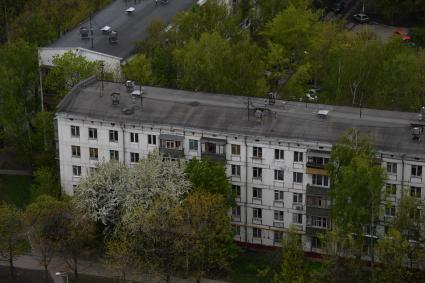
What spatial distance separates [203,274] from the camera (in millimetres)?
84375

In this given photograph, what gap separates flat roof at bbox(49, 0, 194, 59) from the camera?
116 meters

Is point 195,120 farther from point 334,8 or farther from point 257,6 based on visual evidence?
point 334,8

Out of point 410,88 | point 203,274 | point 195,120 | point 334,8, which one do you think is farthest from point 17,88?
point 334,8

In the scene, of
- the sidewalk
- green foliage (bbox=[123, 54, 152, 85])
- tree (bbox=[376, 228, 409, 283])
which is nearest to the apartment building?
tree (bbox=[376, 228, 409, 283])

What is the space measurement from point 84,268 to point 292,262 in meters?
21.6

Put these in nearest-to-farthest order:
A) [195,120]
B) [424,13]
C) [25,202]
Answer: [195,120] → [25,202] → [424,13]

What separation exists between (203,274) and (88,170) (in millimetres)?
17387

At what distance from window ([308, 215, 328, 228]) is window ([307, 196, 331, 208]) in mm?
1146

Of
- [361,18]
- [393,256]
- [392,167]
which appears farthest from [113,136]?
[361,18]

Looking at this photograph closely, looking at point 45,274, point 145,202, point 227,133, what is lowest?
point 45,274

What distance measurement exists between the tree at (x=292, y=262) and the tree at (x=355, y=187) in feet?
12.4

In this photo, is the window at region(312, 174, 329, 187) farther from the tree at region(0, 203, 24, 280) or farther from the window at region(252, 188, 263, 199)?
the tree at region(0, 203, 24, 280)

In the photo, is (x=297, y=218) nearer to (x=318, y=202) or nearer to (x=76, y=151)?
(x=318, y=202)

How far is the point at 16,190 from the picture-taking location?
102 m
